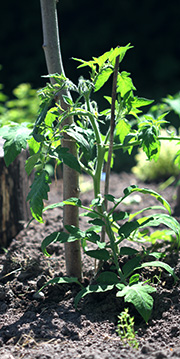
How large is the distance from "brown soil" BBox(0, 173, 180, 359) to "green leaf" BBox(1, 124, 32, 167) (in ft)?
2.50

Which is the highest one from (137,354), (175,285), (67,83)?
(67,83)

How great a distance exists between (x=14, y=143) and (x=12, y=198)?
1205 mm

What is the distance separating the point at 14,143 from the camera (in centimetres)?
224

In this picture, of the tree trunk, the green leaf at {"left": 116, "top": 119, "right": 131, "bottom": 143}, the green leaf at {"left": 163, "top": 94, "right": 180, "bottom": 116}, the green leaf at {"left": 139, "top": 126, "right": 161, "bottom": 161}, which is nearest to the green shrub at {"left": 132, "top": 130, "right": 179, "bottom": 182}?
the green leaf at {"left": 163, "top": 94, "right": 180, "bottom": 116}

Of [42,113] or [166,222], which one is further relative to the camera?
[166,222]

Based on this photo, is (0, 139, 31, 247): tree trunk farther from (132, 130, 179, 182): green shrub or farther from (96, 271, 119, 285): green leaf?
(132, 130, 179, 182): green shrub

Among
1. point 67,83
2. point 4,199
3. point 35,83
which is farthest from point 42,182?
point 35,83

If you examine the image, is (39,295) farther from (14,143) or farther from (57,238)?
(14,143)

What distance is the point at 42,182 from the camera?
2066mm

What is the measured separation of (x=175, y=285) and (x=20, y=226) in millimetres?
1421

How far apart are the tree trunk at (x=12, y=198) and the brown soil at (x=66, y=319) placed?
1.31 feet

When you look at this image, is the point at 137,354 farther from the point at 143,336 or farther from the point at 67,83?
the point at 67,83

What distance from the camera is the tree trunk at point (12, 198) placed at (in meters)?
3.31

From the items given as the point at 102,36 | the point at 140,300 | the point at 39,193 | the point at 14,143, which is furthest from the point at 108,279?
the point at 102,36
